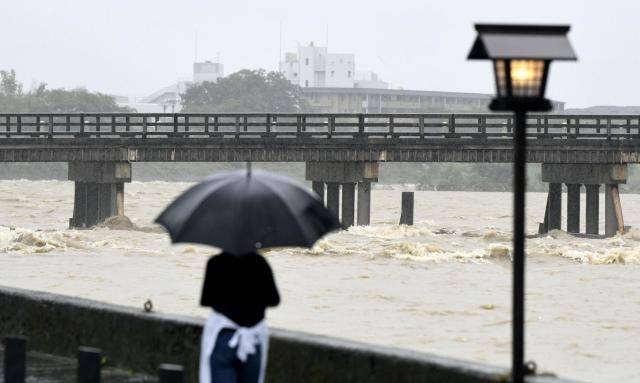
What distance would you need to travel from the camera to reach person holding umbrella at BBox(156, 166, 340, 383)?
22.4 feet

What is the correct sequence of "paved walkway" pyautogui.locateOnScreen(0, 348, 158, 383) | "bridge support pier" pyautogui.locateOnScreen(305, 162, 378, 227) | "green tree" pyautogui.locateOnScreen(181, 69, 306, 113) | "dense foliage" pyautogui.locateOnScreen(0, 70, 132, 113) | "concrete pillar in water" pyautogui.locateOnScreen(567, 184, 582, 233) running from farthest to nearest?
"green tree" pyautogui.locateOnScreen(181, 69, 306, 113) < "dense foliage" pyautogui.locateOnScreen(0, 70, 132, 113) < "concrete pillar in water" pyautogui.locateOnScreen(567, 184, 582, 233) < "bridge support pier" pyautogui.locateOnScreen(305, 162, 378, 227) < "paved walkway" pyautogui.locateOnScreen(0, 348, 158, 383)

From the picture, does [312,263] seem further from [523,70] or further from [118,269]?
[523,70]

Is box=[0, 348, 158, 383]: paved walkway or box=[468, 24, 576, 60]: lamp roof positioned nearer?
box=[468, 24, 576, 60]: lamp roof

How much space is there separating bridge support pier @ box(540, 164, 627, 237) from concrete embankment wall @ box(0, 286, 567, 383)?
32.1 meters

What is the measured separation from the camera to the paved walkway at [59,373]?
9344 mm

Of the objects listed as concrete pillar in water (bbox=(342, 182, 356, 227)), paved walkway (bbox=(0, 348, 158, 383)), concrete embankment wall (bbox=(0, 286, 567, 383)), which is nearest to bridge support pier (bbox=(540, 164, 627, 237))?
concrete pillar in water (bbox=(342, 182, 356, 227))

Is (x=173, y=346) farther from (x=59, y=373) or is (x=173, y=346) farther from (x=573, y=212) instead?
(x=573, y=212)

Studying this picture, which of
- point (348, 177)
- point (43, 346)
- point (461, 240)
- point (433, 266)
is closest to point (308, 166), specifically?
point (348, 177)

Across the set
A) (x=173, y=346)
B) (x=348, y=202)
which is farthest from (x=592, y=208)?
(x=173, y=346)

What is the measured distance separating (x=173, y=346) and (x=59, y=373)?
86cm

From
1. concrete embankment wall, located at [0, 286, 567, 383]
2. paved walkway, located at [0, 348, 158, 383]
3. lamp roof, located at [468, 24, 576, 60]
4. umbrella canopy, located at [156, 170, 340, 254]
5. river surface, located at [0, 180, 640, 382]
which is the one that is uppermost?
lamp roof, located at [468, 24, 576, 60]

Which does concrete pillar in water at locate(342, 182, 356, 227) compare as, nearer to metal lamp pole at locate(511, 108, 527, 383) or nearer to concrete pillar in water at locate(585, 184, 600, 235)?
concrete pillar in water at locate(585, 184, 600, 235)

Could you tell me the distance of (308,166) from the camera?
42531 millimetres

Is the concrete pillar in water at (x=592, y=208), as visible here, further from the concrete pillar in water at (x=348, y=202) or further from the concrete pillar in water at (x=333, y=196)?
the concrete pillar in water at (x=333, y=196)
